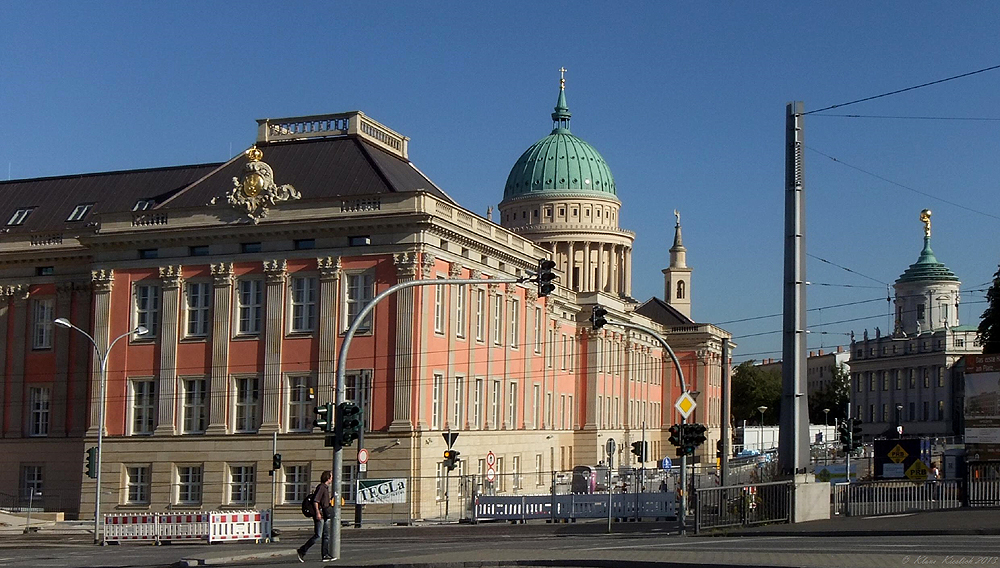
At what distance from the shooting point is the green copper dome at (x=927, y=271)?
583 ft

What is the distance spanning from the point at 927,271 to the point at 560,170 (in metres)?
64.8

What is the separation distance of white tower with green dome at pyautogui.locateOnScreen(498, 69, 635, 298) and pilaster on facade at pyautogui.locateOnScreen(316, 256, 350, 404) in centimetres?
7585

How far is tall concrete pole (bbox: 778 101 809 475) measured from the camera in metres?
33.9

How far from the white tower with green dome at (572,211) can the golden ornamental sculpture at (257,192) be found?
7519 cm

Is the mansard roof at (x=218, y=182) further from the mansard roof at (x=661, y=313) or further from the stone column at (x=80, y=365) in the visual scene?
the mansard roof at (x=661, y=313)

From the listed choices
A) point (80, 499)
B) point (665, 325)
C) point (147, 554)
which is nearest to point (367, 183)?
A: point (80, 499)

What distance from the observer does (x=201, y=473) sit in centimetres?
5878

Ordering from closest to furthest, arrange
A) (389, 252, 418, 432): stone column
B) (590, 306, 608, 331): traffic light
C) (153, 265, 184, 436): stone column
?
(590, 306, 608, 331): traffic light < (389, 252, 418, 432): stone column < (153, 265, 184, 436): stone column

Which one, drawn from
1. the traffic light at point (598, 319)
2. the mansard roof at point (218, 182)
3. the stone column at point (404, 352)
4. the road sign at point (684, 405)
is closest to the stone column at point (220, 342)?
the mansard roof at point (218, 182)

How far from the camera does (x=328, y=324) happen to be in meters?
57.2

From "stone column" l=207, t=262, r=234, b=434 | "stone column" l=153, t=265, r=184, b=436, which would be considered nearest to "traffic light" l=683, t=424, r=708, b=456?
"stone column" l=207, t=262, r=234, b=434

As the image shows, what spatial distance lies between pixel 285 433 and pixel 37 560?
911 inches

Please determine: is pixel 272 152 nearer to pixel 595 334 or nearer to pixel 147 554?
pixel 147 554

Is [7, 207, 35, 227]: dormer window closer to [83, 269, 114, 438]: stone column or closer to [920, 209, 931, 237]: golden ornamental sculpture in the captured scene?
[83, 269, 114, 438]: stone column
